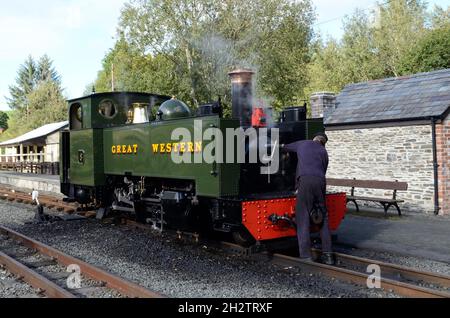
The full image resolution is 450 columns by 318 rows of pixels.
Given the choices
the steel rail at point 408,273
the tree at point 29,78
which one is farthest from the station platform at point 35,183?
the tree at point 29,78

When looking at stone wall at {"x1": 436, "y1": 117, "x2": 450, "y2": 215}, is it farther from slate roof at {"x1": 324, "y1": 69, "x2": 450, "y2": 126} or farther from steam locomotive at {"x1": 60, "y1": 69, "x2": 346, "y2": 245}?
steam locomotive at {"x1": 60, "y1": 69, "x2": 346, "y2": 245}

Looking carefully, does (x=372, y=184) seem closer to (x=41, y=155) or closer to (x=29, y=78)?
(x=41, y=155)

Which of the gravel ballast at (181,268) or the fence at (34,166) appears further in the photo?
the fence at (34,166)

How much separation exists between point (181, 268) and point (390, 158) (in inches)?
313

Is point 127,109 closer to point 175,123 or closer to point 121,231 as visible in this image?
point 121,231

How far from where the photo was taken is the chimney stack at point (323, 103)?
48.3 ft

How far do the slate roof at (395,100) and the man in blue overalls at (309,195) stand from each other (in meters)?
6.06

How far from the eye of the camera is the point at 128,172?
8.50 meters

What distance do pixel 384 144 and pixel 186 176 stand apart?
24.0ft

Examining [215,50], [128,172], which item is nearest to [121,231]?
[128,172]

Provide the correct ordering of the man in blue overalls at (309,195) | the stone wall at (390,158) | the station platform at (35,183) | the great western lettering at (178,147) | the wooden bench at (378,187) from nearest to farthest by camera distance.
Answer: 1. the man in blue overalls at (309,195)
2. the great western lettering at (178,147)
3. the wooden bench at (378,187)
4. the stone wall at (390,158)
5. the station platform at (35,183)

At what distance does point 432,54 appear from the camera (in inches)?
1097

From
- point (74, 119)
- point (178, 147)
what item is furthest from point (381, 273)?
point (74, 119)

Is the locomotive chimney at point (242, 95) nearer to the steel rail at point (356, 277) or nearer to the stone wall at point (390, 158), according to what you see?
the steel rail at point (356, 277)
